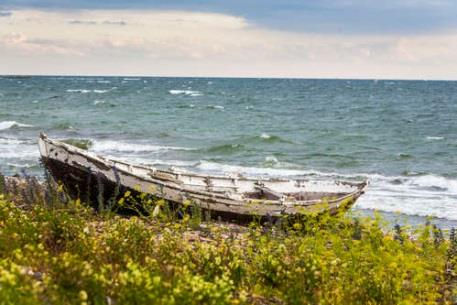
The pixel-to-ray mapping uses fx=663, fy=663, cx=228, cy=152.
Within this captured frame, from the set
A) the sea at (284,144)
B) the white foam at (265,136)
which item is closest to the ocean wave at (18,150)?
the sea at (284,144)

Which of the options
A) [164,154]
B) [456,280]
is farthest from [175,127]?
[456,280]

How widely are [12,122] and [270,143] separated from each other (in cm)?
2013

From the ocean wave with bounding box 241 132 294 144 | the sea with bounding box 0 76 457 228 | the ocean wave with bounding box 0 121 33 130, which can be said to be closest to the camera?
the sea with bounding box 0 76 457 228

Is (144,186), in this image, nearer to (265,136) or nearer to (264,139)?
(264,139)

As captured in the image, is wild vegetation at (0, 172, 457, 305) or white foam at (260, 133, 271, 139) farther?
white foam at (260, 133, 271, 139)

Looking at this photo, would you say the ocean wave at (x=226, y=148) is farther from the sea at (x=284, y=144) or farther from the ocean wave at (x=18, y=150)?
the ocean wave at (x=18, y=150)

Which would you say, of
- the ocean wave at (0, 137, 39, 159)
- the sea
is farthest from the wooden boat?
the ocean wave at (0, 137, 39, 159)

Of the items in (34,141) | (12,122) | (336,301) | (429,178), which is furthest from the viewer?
(12,122)

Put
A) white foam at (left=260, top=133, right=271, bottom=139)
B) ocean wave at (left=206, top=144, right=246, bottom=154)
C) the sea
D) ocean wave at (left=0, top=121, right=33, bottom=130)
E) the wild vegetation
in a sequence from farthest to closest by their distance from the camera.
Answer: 1. ocean wave at (left=0, top=121, right=33, bottom=130)
2. white foam at (left=260, top=133, right=271, bottom=139)
3. ocean wave at (left=206, top=144, right=246, bottom=154)
4. the sea
5. the wild vegetation

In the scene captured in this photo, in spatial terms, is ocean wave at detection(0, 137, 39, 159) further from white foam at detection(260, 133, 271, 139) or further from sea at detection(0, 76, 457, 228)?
white foam at detection(260, 133, 271, 139)

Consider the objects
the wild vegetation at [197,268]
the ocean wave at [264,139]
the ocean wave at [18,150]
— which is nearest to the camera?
the wild vegetation at [197,268]

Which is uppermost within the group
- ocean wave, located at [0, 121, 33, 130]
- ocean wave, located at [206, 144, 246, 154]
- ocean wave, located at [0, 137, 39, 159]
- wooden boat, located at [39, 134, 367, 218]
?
wooden boat, located at [39, 134, 367, 218]

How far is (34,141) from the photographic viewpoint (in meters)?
38.8

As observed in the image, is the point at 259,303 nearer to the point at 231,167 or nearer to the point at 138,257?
the point at 138,257
